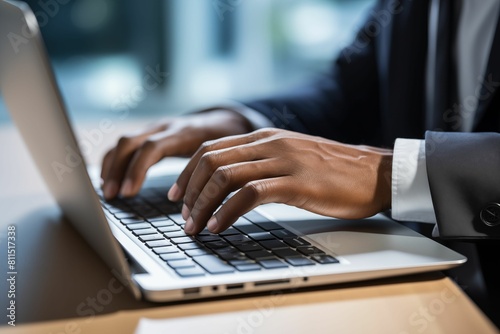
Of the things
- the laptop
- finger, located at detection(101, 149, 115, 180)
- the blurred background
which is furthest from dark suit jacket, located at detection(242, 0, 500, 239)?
the blurred background

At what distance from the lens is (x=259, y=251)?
705 millimetres

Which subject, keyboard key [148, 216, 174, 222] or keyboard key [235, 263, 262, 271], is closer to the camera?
keyboard key [235, 263, 262, 271]

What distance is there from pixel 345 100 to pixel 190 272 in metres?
0.89

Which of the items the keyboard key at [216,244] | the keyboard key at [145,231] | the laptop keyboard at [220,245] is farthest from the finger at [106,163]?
the keyboard key at [216,244]

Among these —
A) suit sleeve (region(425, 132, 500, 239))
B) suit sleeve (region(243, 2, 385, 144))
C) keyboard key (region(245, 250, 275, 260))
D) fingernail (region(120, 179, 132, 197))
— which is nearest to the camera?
keyboard key (region(245, 250, 275, 260))

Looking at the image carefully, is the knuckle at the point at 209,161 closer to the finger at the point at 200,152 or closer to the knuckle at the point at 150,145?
the finger at the point at 200,152

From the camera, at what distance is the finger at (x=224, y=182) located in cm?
77

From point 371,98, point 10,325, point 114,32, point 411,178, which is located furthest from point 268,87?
point 10,325

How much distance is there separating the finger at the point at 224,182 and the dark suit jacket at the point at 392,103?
0.18 meters

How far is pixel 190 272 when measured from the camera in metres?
0.65

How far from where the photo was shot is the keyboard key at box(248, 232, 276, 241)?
2.48 ft

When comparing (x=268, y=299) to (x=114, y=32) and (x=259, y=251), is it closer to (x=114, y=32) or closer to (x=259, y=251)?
Result: (x=259, y=251)

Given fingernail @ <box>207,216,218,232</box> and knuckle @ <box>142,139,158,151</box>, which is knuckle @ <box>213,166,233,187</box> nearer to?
fingernail @ <box>207,216,218,232</box>

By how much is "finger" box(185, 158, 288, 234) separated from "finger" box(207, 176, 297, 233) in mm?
13
